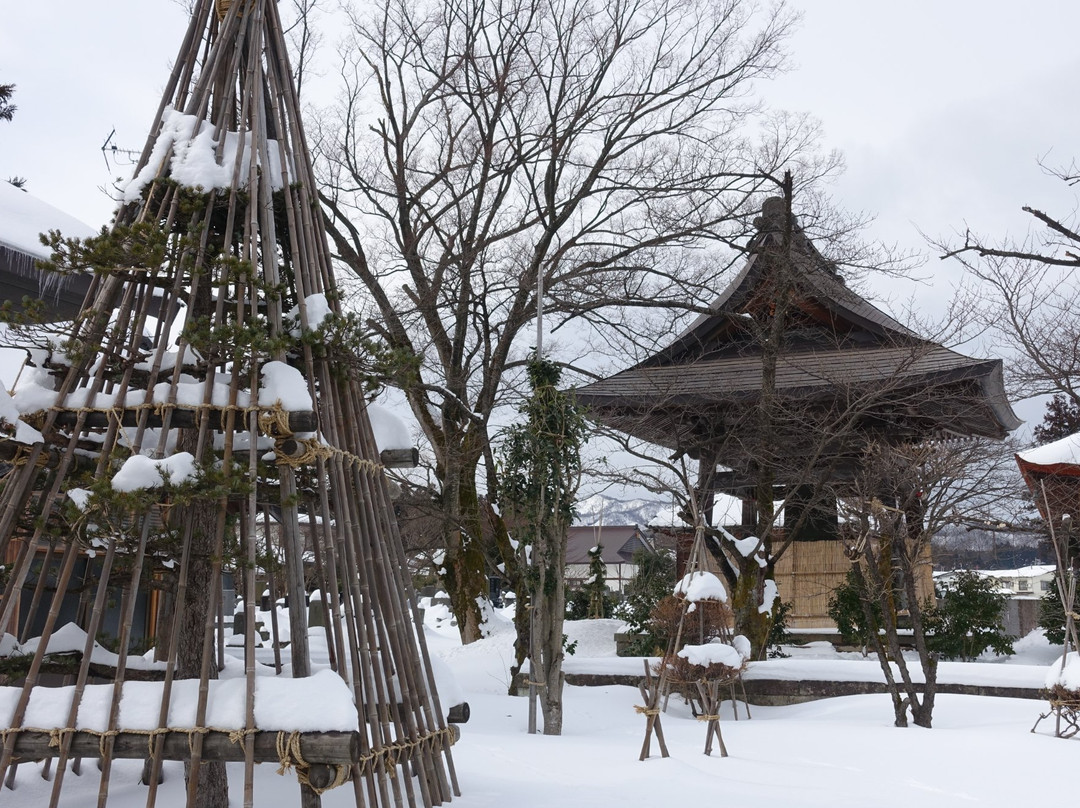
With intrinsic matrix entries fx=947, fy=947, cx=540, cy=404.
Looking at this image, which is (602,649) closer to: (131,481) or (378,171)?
(378,171)

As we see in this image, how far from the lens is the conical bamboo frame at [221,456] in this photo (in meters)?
3.59

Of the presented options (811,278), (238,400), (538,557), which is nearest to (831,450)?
(811,278)

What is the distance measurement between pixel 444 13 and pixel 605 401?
6.11m

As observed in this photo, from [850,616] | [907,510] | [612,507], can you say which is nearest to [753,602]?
[850,616]

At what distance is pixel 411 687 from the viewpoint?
439cm

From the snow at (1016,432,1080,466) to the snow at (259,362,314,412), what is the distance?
8.34 metres

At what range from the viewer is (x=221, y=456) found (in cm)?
407

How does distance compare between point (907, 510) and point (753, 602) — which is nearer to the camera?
point (907, 510)

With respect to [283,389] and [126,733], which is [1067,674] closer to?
[283,389]

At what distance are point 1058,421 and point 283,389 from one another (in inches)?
726

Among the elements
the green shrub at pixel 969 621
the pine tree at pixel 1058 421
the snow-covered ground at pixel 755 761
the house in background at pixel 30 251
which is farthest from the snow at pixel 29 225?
the pine tree at pixel 1058 421

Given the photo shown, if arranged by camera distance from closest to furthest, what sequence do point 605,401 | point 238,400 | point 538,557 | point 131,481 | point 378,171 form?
point 131,481 < point 238,400 < point 538,557 < point 605,401 < point 378,171

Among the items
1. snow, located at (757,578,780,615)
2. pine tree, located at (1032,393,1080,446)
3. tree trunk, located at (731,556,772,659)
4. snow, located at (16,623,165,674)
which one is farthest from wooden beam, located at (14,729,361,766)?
pine tree, located at (1032,393,1080,446)

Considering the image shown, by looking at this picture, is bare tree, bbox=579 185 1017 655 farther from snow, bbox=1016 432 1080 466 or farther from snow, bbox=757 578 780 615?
snow, bbox=1016 432 1080 466
